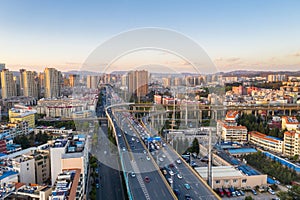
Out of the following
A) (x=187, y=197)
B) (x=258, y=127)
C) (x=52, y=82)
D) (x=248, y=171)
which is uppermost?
(x=52, y=82)

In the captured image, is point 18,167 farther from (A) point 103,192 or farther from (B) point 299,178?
(B) point 299,178

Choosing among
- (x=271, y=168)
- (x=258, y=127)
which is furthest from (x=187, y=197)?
(x=258, y=127)

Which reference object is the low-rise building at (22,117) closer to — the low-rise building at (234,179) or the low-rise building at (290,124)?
the low-rise building at (234,179)

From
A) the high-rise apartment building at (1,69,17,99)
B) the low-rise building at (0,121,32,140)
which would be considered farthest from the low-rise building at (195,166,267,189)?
the high-rise apartment building at (1,69,17,99)

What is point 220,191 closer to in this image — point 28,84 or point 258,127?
point 258,127

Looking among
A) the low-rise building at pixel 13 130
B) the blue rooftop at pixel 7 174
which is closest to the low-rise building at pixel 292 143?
the blue rooftop at pixel 7 174
